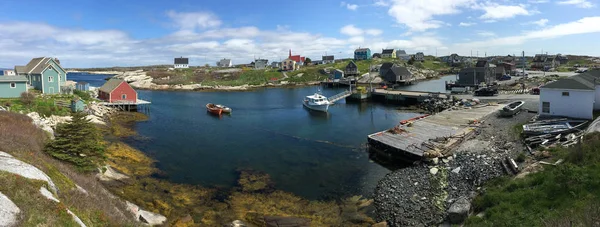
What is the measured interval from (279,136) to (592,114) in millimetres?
26003

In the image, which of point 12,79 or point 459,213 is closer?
point 459,213

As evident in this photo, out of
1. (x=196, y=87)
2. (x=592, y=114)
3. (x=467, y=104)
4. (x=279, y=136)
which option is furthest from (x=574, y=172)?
(x=196, y=87)

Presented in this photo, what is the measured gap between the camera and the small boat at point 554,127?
2372 cm

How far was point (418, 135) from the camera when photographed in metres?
29.0

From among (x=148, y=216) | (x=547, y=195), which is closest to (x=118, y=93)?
(x=148, y=216)

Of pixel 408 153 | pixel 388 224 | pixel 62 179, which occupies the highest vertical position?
pixel 62 179

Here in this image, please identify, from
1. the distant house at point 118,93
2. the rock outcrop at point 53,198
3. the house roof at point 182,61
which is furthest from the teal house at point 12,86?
the house roof at point 182,61

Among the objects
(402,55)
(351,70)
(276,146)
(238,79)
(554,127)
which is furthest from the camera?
(402,55)

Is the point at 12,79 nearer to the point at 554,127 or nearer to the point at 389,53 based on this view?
the point at 554,127

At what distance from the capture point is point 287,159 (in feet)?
91.7

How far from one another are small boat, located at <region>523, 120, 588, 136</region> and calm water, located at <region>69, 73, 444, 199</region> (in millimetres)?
10769

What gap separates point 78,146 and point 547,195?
855 inches

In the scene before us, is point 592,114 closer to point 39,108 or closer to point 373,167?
point 373,167

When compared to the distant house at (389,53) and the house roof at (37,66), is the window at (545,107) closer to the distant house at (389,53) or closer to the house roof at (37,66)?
the house roof at (37,66)
